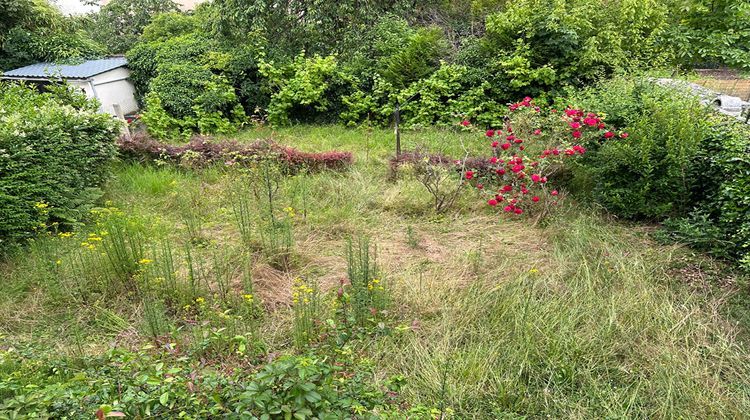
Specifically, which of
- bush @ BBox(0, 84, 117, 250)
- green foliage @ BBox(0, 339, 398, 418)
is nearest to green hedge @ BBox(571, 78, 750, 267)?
green foliage @ BBox(0, 339, 398, 418)

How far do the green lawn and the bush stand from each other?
11.7 inches

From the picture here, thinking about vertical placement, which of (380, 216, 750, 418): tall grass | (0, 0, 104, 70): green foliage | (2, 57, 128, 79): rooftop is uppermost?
(0, 0, 104, 70): green foliage

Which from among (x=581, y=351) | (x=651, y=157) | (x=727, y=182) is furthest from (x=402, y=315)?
(x=727, y=182)

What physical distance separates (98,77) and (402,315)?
9.51 metres

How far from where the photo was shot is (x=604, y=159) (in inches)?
167

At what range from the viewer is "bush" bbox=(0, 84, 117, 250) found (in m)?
3.77

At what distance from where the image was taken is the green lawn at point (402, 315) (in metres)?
2.26

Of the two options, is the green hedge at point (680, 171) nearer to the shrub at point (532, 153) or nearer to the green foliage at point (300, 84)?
the shrub at point (532, 153)

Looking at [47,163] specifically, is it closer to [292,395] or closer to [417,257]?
[417,257]

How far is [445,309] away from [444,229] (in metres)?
1.44

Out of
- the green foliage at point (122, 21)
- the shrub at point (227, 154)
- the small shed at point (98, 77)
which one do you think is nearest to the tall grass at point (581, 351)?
the shrub at point (227, 154)

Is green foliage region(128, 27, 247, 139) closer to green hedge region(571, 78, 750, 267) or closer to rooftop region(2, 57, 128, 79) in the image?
rooftop region(2, 57, 128, 79)

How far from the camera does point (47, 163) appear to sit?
4.12 metres

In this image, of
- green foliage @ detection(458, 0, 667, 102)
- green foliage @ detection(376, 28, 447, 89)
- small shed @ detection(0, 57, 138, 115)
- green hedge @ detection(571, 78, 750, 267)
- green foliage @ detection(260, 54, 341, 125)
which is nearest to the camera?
green hedge @ detection(571, 78, 750, 267)
